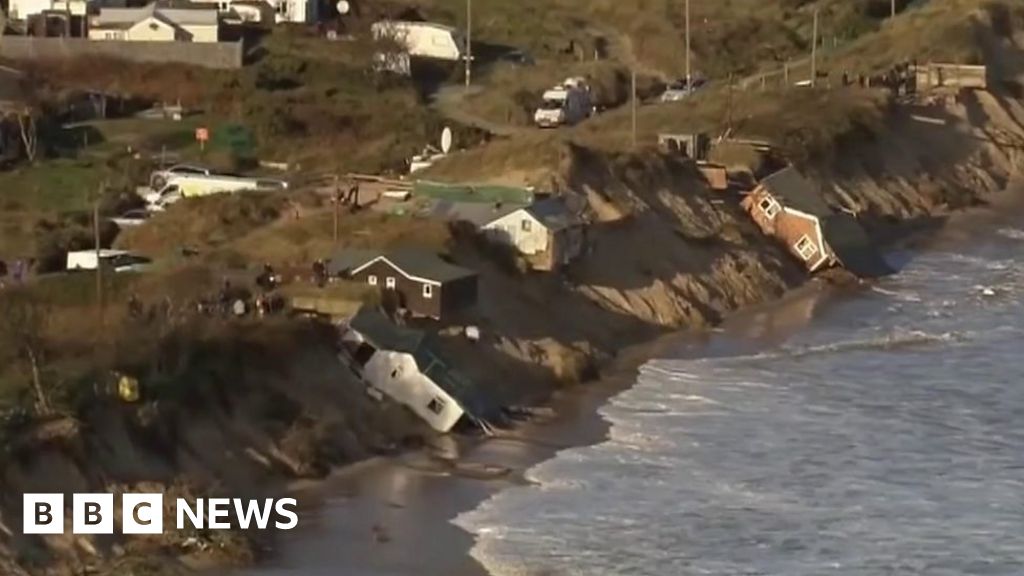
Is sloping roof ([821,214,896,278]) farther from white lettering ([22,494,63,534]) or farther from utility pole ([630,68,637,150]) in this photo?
white lettering ([22,494,63,534])

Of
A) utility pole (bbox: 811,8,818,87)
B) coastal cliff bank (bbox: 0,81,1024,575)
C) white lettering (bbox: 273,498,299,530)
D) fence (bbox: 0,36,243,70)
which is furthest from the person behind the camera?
utility pole (bbox: 811,8,818,87)

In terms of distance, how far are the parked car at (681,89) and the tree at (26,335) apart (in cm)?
1798

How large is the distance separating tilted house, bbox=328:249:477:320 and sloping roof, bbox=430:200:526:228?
214 centimetres

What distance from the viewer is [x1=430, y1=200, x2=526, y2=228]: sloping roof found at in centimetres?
2269

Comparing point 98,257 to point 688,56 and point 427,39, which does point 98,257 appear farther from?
point 688,56

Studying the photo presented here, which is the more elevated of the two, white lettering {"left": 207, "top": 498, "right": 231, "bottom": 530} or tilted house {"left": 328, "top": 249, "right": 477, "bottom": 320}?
tilted house {"left": 328, "top": 249, "right": 477, "bottom": 320}

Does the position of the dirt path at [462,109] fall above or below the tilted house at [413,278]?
above

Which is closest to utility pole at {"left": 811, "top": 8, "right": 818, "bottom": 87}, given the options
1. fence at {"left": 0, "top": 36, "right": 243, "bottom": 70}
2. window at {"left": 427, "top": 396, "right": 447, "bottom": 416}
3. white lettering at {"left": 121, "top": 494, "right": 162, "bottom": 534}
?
fence at {"left": 0, "top": 36, "right": 243, "bottom": 70}

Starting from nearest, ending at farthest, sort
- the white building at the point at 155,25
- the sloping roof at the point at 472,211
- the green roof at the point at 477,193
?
the sloping roof at the point at 472,211 < the green roof at the point at 477,193 < the white building at the point at 155,25

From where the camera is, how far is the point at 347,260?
67.1 ft

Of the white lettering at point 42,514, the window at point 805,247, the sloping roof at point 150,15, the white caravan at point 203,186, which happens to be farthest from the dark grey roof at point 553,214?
the sloping roof at point 150,15

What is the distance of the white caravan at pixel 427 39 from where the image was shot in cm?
3797

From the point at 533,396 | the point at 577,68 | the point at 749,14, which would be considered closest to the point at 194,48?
the point at 577,68

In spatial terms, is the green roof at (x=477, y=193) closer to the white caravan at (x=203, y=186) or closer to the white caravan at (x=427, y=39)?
the white caravan at (x=203, y=186)
